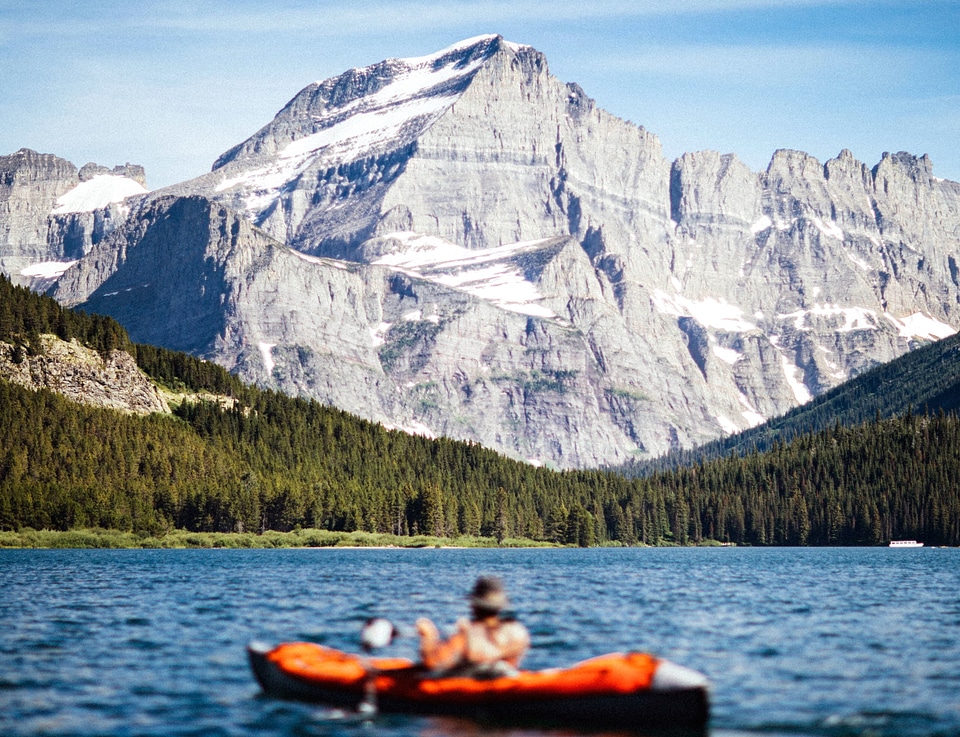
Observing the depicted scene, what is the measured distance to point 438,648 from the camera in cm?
4147

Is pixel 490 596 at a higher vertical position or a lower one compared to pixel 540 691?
higher

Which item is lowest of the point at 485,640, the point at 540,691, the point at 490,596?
the point at 540,691

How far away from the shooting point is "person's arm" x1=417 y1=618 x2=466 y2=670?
1615 inches

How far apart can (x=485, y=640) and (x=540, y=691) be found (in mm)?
2325

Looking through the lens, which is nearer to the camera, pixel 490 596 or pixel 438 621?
pixel 490 596

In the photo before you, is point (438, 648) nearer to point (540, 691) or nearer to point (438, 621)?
point (540, 691)

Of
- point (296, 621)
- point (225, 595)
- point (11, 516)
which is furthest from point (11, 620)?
point (11, 516)

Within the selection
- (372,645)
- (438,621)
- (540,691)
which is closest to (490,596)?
(540,691)

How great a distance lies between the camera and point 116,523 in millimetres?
190500

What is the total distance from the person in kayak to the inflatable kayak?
1.26 ft

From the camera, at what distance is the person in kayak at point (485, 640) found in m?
40.4

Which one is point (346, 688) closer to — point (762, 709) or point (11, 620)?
point (762, 709)

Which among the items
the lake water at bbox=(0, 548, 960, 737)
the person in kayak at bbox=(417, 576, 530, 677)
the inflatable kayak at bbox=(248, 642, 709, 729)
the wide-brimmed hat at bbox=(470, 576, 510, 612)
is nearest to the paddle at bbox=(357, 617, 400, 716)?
the inflatable kayak at bbox=(248, 642, 709, 729)

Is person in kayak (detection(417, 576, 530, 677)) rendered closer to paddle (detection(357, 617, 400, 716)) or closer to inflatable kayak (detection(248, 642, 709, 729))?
inflatable kayak (detection(248, 642, 709, 729))
